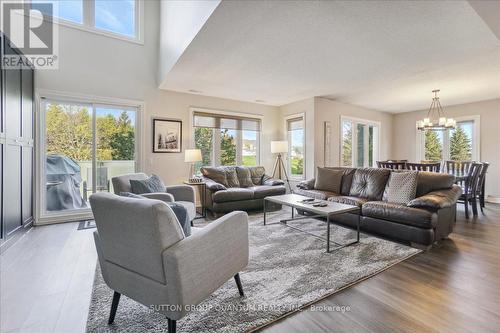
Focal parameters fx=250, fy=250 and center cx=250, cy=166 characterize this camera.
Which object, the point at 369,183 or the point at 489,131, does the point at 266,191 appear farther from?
the point at 489,131

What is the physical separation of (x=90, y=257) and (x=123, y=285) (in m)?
1.62

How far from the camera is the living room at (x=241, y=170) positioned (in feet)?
5.44

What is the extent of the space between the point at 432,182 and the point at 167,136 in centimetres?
465

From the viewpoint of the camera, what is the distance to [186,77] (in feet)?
14.3

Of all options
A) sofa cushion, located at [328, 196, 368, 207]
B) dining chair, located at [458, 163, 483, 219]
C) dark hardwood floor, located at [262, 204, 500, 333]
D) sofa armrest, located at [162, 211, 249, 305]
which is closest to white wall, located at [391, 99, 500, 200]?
dining chair, located at [458, 163, 483, 219]

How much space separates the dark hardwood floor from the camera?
1647 mm

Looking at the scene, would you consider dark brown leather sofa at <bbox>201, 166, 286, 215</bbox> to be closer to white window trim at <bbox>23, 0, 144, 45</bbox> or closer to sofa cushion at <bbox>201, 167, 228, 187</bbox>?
sofa cushion at <bbox>201, 167, 228, 187</bbox>

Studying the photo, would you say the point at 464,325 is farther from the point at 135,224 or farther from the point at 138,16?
the point at 138,16

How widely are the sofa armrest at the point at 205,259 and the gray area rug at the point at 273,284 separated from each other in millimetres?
302

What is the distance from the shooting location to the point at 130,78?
4688mm

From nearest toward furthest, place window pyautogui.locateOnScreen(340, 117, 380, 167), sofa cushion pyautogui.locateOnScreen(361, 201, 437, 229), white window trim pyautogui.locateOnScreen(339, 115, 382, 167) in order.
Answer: sofa cushion pyautogui.locateOnScreen(361, 201, 437, 229)
white window trim pyautogui.locateOnScreen(339, 115, 382, 167)
window pyautogui.locateOnScreen(340, 117, 380, 167)

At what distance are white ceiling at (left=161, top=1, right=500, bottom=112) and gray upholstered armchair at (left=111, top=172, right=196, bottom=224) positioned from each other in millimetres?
1845

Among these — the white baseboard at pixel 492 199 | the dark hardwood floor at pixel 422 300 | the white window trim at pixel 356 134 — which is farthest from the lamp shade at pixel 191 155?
the white baseboard at pixel 492 199

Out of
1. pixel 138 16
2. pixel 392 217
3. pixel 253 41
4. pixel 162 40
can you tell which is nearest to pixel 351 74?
pixel 253 41
